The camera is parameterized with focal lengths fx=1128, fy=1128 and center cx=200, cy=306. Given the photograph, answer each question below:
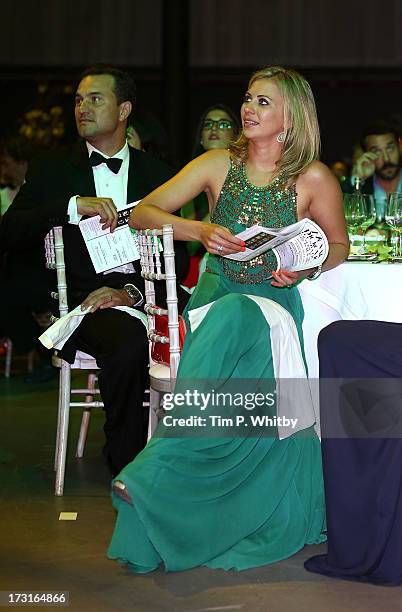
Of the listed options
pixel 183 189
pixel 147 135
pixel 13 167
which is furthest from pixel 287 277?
pixel 13 167

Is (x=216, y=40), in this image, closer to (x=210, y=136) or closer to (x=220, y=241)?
(x=210, y=136)

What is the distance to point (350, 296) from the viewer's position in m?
3.98

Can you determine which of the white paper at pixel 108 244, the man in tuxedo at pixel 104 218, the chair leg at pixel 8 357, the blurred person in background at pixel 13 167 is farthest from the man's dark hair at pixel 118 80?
the blurred person in background at pixel 13 167

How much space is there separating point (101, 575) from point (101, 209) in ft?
5.11

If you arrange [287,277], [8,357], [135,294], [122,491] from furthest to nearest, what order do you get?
[8,357] < [135,294] < [287,277] < [122,491]

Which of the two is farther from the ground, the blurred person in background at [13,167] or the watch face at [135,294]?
the blurred person in background at [13,167]

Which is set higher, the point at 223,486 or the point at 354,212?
the point at 354,212

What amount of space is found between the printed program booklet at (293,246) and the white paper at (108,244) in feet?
2.91

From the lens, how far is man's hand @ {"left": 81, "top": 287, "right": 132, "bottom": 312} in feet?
14.7

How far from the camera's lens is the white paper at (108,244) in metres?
4.48

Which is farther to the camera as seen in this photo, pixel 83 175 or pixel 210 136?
pixel 210 136

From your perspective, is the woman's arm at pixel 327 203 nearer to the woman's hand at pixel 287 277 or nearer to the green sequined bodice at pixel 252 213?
the green sequined bodice at pixel 252 213

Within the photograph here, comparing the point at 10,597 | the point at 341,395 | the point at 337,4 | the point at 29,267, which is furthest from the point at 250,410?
the point at 337,4

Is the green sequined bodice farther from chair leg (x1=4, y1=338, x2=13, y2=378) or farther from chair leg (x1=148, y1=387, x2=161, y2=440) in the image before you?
chair leg (x1=4, y1=338, x2=13, y2=378)
